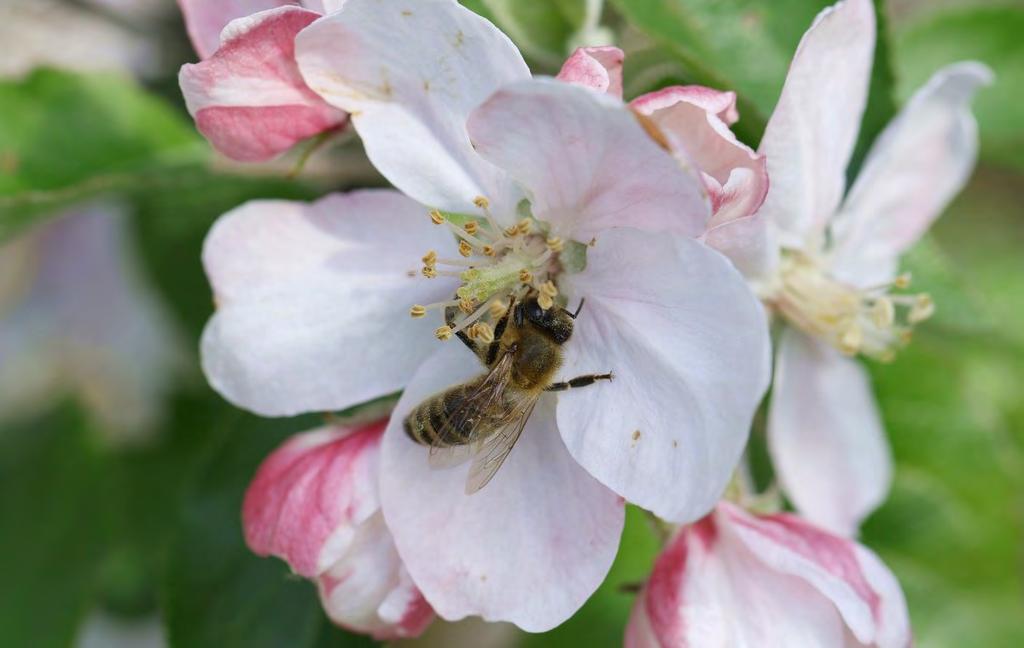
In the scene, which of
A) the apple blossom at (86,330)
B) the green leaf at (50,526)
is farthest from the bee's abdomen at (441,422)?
the apple blossom at (86,330)

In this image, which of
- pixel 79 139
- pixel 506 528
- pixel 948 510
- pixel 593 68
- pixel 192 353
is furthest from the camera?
pixel 192 353

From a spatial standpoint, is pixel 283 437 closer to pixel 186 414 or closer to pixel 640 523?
pixel 640 523

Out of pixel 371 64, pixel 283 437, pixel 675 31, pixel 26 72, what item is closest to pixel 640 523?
pixel 283 437

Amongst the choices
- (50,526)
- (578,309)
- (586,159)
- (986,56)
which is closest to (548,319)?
(578,309)

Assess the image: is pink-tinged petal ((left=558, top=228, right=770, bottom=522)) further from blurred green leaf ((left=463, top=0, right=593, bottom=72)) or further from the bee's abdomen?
Answer: blurred green leaf ((left=463, top=0, right=593, bottom=72))

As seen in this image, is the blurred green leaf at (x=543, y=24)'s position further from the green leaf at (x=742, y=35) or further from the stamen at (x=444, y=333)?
the stamen at (x=444, y=333)

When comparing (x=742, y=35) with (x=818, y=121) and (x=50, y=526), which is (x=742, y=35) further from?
(x=50, y=526)

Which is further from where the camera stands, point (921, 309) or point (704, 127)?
point (921, 309)

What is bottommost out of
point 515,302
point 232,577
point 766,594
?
point 232,577
